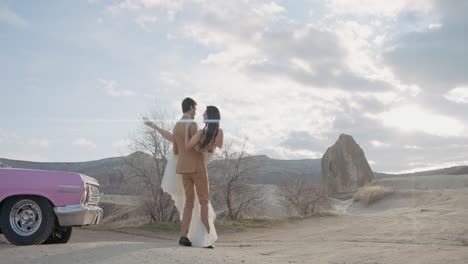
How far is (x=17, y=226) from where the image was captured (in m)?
7.52

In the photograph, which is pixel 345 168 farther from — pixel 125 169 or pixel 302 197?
pixel 125 169

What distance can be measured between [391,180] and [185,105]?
1307 inches

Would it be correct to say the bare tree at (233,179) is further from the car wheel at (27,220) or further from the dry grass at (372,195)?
the car wheel at (27,220)

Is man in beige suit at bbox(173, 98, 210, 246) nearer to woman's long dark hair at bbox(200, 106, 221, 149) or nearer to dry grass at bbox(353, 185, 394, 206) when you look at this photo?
woman's long dark hair at bbox(200, 106, 221, 149)

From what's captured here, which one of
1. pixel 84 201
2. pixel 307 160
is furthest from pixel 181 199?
pixel 307 160

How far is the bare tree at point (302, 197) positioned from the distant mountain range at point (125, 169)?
6.11 feet

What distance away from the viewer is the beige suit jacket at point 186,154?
755 centimetres

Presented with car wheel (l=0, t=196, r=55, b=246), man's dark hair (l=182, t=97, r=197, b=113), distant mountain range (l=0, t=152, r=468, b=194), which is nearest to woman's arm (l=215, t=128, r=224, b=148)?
man's dark hair (l=182, t=97, r=197, b=113)

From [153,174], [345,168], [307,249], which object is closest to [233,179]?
[153,174]

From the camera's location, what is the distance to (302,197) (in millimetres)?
27016

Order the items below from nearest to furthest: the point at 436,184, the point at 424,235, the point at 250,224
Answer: the point at 424,235, the point at 250,224, the point at 436,184

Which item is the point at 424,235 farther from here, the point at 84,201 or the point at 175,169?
the point at 84,201

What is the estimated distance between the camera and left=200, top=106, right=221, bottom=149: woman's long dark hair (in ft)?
24.4

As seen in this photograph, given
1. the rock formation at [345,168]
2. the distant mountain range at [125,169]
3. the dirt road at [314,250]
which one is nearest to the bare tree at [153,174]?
the distant mountain range at [125,169]
